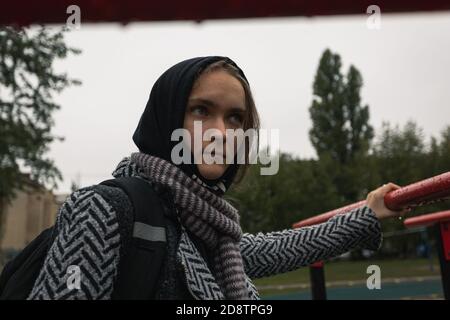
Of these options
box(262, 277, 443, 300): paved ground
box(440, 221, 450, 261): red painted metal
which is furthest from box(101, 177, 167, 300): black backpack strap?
box(262, 277, 443, 300): paved ground

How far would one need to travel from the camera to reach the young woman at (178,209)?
29.5 inches

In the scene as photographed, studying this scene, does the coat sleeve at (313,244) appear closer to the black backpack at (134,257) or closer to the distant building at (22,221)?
the black backpack at (134,257)

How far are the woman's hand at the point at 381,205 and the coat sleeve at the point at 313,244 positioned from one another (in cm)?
2

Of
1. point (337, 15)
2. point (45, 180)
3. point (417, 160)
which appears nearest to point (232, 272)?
point (337, 15)

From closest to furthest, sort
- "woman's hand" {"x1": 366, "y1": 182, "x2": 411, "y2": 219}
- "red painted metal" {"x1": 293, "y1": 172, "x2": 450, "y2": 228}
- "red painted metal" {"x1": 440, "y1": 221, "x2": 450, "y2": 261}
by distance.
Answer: "red painted metal" {"x1": 293, "y1": 172, "x2": 450, "y2": 228} → "woman's hand" {"x1": 366, "y1": 182, "x2": 411, "y2": 219} → "red painted metal" {"x1": 440, "y1": 221, "x2": 450, "y2": 261}

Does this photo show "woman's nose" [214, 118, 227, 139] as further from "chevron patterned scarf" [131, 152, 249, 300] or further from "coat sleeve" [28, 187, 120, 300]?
"coat sleeve" [28, 187, 120, 300]

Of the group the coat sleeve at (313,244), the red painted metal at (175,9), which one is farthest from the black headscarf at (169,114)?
the coat sleeve at (313,244)

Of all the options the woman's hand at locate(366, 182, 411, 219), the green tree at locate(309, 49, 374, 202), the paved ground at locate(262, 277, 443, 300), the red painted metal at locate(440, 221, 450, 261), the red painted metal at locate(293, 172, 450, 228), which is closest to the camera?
the red painted metal at locate(293, 172, 450, 228)

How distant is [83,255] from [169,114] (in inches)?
13.3

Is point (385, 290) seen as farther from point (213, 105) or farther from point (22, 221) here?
point (22, 221)

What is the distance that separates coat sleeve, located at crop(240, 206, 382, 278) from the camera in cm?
125

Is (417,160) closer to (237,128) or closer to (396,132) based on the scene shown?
(396,132)

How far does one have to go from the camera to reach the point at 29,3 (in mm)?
698

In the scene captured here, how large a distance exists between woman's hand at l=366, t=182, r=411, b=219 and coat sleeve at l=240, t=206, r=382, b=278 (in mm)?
22
